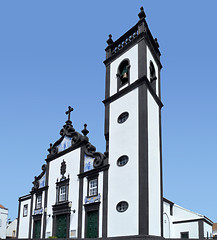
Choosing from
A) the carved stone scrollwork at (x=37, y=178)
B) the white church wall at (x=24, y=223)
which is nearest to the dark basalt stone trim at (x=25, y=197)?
the white church wall at (x=24, y=223)

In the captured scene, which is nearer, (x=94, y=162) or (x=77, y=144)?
(x=94, y=162)

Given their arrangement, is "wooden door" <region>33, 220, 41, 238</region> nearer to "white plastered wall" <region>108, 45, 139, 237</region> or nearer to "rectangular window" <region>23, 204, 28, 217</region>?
"rectangular window" <region>23, 204, 28, 217</region>

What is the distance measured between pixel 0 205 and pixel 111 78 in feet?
111

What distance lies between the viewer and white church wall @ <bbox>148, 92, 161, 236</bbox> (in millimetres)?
17828

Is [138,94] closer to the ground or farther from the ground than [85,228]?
farther from the ground

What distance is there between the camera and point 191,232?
26234mm

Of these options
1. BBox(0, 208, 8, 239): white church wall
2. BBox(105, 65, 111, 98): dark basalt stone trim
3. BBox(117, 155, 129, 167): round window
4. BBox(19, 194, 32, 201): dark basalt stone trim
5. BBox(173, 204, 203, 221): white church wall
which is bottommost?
BBox(0, 208, 8, 239): white church wall

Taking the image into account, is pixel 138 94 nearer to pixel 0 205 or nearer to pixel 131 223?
pixel 131 223

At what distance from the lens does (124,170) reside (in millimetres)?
19031

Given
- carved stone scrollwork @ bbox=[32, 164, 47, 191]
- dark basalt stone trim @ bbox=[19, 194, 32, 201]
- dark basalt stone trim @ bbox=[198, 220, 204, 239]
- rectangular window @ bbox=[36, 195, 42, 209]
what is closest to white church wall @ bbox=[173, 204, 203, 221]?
dark basalt stone trim @ bbox=[198, 220, 204, 239]

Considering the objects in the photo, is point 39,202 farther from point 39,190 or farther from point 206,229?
point 206,229

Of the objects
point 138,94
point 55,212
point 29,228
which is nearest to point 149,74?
point 138,94

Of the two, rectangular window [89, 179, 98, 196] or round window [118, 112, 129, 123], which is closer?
round window [118, 112, 129, 123]

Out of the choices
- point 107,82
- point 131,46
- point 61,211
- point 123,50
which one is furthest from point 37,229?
point 131,46
